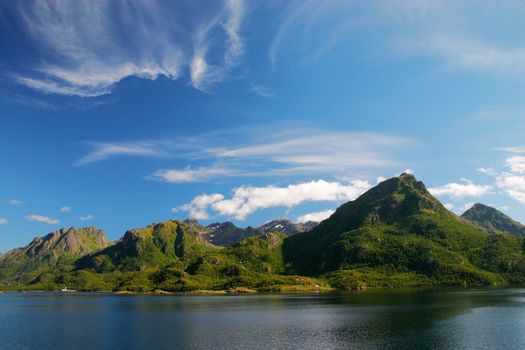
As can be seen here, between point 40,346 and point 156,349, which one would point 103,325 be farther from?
point 156,349

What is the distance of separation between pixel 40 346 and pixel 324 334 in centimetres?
7584

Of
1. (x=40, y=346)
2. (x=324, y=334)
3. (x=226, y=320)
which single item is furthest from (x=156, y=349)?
(x=226, y=320)

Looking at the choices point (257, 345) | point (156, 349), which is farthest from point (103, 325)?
point (257, 345)

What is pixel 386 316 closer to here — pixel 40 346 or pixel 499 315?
pixel 499 315

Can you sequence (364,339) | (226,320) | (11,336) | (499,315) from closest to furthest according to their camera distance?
(364,339) < (11,336) < (499,315) < (226,320)

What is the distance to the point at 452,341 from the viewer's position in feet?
326

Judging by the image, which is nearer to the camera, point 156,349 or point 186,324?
point 156,349

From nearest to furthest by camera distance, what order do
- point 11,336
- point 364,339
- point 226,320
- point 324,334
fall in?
→ point 364,339 → point 324,334 → point 11,336 → point 226,320

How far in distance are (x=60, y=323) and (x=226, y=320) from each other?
64669 mm

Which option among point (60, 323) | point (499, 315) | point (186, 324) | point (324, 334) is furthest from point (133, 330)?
point (499, 315)

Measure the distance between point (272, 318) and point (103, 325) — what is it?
202 feet

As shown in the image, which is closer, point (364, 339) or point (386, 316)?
point (364, 339)

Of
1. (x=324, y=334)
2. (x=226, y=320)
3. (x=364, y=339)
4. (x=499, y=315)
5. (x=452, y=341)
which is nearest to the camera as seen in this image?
(x=452, y=341)

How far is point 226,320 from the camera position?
15512cm
